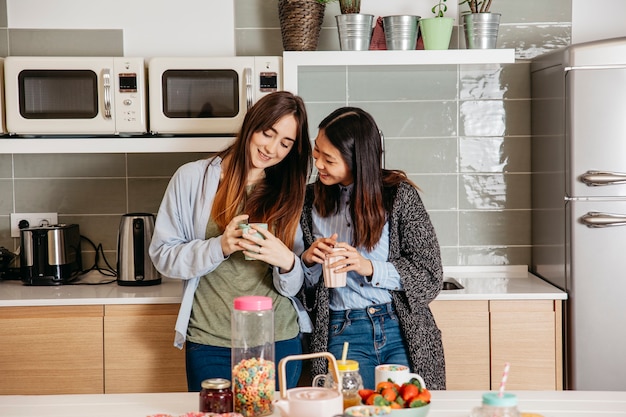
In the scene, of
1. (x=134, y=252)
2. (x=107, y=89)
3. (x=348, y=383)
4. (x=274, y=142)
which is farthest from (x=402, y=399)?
(x=107, y=89)

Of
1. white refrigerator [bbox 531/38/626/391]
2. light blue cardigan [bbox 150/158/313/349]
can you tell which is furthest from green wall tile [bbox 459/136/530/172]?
light blue cardigan [bbox 150/158/313/349]

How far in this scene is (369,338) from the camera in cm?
252

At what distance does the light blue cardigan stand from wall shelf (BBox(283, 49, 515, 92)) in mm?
689

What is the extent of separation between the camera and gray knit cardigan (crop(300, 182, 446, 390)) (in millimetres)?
2541

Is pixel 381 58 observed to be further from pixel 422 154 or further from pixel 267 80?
pixel 422 154

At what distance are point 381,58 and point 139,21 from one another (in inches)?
43.1

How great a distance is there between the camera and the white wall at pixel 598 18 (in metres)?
3.49

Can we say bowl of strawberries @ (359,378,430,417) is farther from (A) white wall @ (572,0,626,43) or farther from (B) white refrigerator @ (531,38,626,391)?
(A) white wall @ (572,0,626,43)

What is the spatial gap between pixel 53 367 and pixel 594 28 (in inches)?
104

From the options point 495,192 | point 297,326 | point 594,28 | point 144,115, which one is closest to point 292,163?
point 297,326

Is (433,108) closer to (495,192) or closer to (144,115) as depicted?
(495,192)

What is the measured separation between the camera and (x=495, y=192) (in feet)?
11.7

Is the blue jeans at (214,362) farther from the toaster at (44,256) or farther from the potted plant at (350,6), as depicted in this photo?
the potted plant at (350,6)

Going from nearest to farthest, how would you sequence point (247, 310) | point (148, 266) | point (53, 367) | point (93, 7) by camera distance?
1. point (247, 310)
2. point (53, 367)
3. point (148, 266)
4. point (93, 7)
